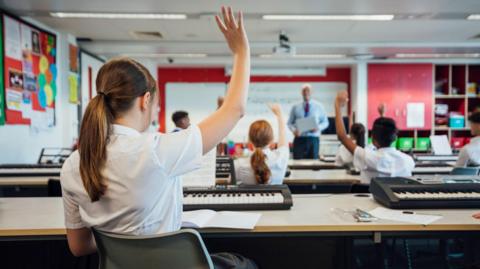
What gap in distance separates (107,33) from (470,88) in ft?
24.7

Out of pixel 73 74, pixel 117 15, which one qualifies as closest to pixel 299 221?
pixel 117 15

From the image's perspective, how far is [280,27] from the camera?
18.0 feet

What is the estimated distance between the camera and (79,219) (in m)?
1.14

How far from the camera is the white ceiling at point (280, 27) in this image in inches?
168

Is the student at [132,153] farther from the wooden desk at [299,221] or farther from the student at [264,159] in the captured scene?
the student at [264,159]

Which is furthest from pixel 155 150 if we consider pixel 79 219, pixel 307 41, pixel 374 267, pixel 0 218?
pixel 307 41

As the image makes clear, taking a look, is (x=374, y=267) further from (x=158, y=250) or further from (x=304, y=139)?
(x=304, y=139)

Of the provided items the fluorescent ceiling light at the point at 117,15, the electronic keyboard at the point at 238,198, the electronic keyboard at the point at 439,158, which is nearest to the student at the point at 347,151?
the electronic keyboard at the point at 439,158

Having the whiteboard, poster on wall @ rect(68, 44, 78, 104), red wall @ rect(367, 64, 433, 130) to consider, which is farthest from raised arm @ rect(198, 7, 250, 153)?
the whiteboard

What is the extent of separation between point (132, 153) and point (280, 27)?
483 centimetres

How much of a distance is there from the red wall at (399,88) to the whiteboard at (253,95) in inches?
34.4

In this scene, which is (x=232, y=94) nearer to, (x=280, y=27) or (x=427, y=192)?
(x=427, y=192)

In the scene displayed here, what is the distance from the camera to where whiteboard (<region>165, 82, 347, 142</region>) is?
8.83 metres

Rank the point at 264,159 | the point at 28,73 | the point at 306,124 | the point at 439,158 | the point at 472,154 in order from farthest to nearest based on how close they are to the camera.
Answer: the point at 306,124 → the point at 28,73 → the point at 439,158 → the point at 472,154 → the point at 264,159
